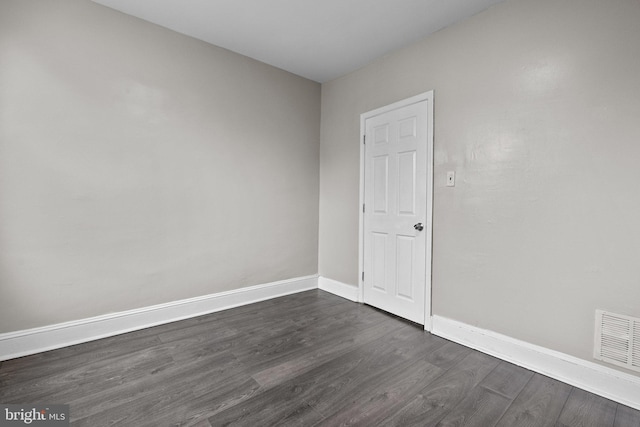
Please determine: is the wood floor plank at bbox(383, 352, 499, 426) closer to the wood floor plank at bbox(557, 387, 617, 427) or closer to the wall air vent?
the wood floor plank at bbox(557, 387, 617, 427)

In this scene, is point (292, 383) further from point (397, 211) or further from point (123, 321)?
point (397, 211)

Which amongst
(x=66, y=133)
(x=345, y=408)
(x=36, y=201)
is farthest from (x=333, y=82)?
(x=345, y=408)

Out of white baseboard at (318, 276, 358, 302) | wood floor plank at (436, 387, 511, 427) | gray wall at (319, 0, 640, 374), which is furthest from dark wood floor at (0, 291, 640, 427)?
white baseboard at (318, 276, 358, 302)

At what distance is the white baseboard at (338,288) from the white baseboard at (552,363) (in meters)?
1.14

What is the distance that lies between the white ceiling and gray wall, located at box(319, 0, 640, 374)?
235 mm

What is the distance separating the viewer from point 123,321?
8.63 ft

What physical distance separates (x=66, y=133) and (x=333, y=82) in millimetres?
2893

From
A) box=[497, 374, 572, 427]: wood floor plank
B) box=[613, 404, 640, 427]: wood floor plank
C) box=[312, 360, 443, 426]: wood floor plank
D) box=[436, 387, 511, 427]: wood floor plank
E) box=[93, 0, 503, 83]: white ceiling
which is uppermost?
box=[93, 0, 503, 83]: white ceiling

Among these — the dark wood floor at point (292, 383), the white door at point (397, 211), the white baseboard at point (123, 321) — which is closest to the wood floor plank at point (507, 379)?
the dark wood floor at point (292, 383)

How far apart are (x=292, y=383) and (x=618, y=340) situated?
2.06 meters

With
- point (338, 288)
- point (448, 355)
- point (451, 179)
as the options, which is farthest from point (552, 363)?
point (338, 288)

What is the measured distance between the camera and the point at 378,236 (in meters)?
3.35

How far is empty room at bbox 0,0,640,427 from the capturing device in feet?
5.99

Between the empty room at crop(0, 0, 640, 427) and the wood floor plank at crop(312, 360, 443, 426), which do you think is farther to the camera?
the empty room at crop(0, 0, 640, 427)
